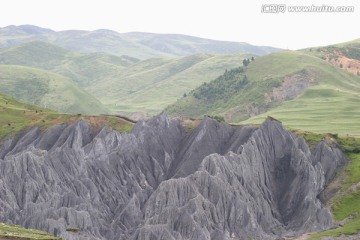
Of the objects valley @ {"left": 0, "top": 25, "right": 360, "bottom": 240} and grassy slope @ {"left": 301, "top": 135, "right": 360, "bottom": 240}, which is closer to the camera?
valley @ {"left": 0, "top": 25, "right": 360, "bottom": 240}

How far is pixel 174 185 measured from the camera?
4033 inches

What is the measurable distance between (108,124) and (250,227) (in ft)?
191

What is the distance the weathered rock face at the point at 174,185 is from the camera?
316 ft

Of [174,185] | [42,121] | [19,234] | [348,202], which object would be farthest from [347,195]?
[42,121]

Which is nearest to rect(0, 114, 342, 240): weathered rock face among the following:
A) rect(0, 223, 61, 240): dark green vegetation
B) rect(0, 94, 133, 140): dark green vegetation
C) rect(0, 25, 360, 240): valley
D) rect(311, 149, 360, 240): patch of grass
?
rect(0, 25, 360, 240): valley

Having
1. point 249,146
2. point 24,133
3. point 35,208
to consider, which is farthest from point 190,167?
point 24,133

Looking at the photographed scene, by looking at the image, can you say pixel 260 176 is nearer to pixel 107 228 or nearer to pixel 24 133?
pixel 107 228

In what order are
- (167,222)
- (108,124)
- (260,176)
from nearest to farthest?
1. (167,222)
2. (260,176)
3. (108,124)

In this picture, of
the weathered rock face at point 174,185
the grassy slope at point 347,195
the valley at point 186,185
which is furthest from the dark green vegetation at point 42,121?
the grassy slope at point 347,195

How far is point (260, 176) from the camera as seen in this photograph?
11269 centimetres

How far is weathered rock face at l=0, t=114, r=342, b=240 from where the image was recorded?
96.2 metres

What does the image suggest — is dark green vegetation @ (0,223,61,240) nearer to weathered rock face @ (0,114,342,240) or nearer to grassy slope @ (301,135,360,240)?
weathered rock face @ (0,114,342,240)

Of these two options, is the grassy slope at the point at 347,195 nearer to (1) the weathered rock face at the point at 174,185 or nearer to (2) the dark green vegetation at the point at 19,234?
(1) the weathered rock face at the point at 174,185

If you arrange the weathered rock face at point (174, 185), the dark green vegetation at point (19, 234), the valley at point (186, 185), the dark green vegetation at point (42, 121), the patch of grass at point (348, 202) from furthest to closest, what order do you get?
the dark green vegetation at point (42, 121) → the weathered rock face at point (174, 185) → the valley at point (186, 185) → the patch of grass at point (348, 202) → the dark green vegetation at point (19, 234)
